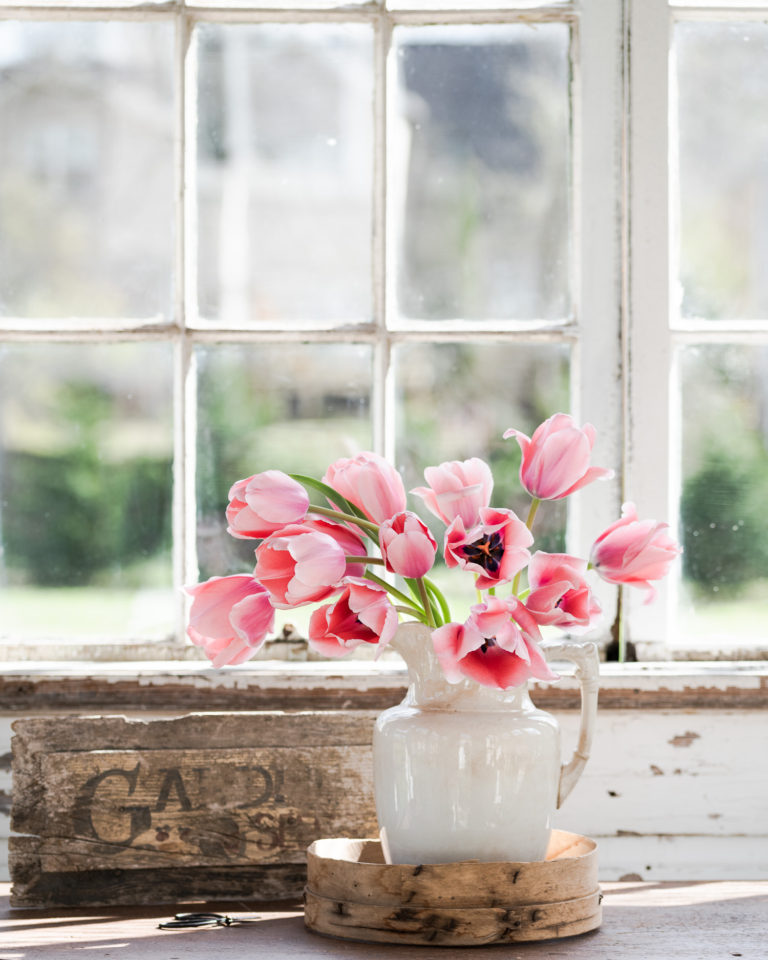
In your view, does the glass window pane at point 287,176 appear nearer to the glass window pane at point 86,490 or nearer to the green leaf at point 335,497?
the glass window pane at point 86,490

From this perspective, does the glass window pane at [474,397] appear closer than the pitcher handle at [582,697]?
No

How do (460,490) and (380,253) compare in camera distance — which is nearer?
(460,490)

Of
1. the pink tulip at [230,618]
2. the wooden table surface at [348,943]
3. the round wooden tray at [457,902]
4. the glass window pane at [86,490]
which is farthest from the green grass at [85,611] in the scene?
the round wooden tray at [457,902]

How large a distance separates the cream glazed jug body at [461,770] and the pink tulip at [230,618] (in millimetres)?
145

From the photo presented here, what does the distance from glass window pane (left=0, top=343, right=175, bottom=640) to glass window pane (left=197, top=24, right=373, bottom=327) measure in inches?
7.4

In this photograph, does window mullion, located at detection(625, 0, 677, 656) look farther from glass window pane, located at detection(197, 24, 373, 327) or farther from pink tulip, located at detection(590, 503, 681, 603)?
pink tulip, located at detection(590, 503, 681, 603)

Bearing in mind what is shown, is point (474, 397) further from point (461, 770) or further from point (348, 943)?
point (348, 943)

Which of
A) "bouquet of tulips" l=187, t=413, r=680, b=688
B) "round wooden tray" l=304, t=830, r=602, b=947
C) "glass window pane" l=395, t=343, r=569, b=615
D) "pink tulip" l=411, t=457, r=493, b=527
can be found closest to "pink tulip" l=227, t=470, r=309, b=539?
"bouquet of tulips" l=187, t=413, r=680, b=688

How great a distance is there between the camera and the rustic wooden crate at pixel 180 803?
1.33 m

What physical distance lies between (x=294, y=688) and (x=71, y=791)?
0.36 meters

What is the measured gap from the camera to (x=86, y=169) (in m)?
1.74

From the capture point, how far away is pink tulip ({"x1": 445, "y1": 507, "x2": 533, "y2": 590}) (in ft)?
3.50

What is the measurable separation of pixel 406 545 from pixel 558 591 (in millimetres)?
153

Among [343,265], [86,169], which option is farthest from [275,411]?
[86,169]
